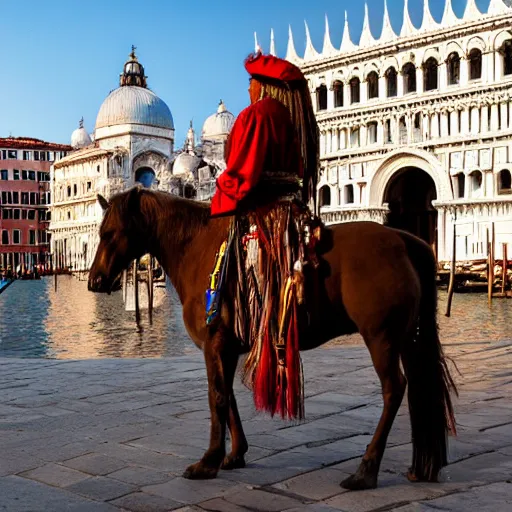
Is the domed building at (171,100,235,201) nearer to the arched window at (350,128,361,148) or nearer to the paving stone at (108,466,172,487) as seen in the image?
the arched window at (350,128,361,148)

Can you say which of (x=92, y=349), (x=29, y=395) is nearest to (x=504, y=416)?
(x=29, y=395)

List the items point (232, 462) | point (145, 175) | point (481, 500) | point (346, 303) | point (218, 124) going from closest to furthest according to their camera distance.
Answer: point (481, 500), point (346, 303), point (232, 462), point (145, 175), point (218, 124)

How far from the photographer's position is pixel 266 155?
4.12m

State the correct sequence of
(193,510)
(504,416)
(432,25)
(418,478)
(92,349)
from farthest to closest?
(432,25), (92,349), (504,416), (418,478), (193,510)

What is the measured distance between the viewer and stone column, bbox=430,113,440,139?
40250 mm

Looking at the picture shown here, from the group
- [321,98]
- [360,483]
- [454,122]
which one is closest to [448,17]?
[454,122]

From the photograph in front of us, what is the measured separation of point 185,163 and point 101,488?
65252 mm

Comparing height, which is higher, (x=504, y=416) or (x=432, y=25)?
(x=432, y=25)

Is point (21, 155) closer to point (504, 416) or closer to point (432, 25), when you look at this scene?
point (432, 25)

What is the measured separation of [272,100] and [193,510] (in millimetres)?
2000

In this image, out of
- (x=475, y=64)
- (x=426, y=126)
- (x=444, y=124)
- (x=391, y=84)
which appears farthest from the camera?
(x=391, y=84)

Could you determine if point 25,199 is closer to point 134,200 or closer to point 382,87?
point 382,87

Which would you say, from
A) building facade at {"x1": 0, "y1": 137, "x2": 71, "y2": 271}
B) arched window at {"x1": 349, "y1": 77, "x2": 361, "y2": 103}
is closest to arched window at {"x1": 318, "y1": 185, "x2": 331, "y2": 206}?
arched window at {"x1": 349, "y1": 77, "x2": 361, "y2": 103}

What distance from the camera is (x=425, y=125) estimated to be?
133 feet
